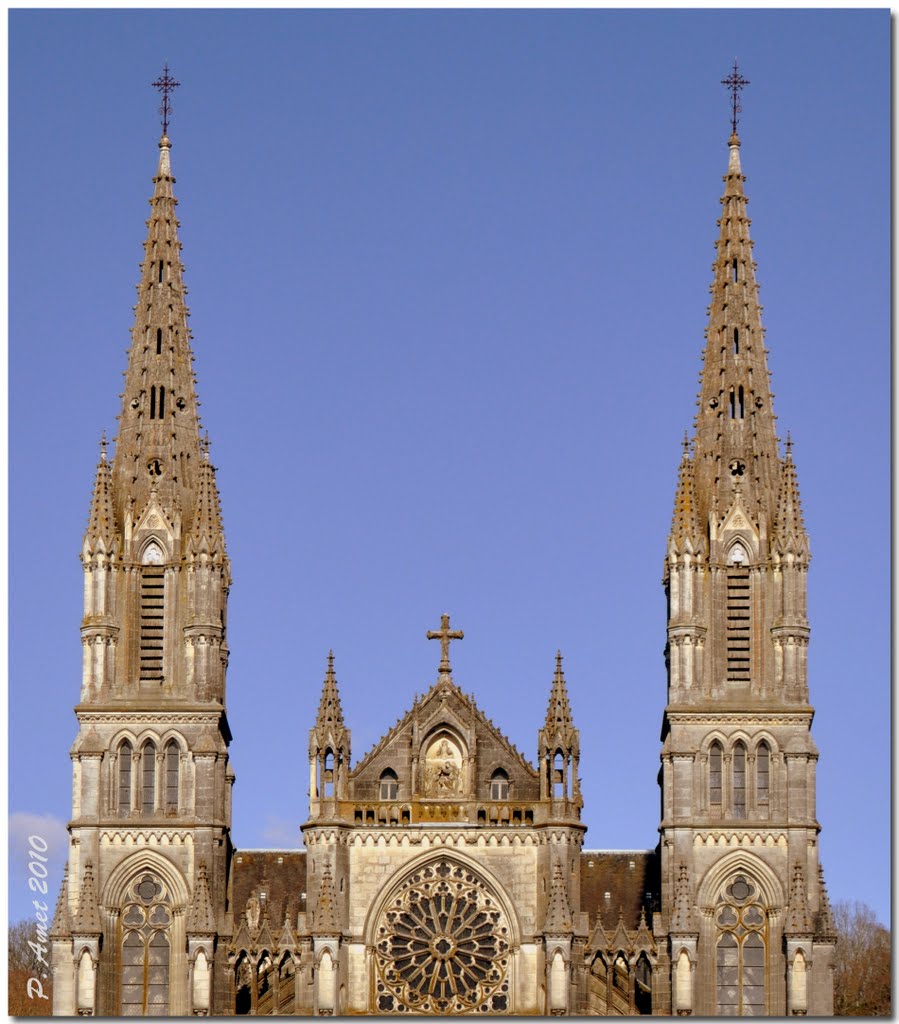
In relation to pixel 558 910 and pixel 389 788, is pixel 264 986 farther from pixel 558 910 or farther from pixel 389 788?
pixel 558 910

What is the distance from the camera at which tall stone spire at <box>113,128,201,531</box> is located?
372 feet

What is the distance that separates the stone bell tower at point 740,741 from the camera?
352ft

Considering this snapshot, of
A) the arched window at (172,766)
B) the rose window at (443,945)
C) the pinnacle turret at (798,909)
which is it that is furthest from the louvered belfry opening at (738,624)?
the arched window at (172,766)

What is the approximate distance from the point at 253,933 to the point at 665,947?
479 inches

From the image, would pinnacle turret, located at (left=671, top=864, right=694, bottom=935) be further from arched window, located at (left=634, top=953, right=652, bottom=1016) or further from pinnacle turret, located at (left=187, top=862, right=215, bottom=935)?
pinnacle turret, located at (left=187, top=862, right=215, bottom=935)

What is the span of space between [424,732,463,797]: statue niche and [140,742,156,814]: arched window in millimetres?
8127

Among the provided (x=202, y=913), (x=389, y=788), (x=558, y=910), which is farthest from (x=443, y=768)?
(x=202, y=913)

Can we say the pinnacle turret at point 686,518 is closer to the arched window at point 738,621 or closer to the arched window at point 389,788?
the arched window at point 738,621

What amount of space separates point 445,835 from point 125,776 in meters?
9.71

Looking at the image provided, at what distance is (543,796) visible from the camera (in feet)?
359

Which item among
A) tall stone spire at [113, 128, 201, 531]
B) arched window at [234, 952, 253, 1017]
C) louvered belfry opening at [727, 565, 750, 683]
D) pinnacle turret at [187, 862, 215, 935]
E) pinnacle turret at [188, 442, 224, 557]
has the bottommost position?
arched window at [234, 952, 253, 1017]

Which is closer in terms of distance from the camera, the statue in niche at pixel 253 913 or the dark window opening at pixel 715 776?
the dark window opening at pixel 715 776

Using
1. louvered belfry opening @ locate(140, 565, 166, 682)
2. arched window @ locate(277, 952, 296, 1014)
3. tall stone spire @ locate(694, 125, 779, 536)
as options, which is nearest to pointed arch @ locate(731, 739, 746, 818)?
tall stone spire @ locate(694, 125, 779, 536)

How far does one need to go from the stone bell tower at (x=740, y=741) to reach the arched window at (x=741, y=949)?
1.6 inches
